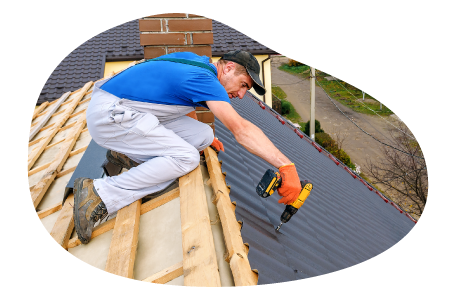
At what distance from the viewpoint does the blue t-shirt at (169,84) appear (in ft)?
7.45

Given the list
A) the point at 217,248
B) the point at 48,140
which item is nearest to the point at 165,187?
the point at 217,248

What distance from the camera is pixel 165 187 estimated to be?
255 centimetres

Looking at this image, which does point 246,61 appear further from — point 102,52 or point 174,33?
point 102,52

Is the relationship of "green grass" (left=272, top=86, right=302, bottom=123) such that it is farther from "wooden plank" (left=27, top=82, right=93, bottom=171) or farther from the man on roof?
the man on roof

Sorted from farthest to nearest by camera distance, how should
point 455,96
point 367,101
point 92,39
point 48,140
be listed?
point 367,101
point 92,39
point 455,96
point 48,140

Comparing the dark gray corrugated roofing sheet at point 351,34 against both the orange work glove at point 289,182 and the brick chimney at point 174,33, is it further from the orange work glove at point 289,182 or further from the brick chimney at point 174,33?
the orange work glove at point 289,182

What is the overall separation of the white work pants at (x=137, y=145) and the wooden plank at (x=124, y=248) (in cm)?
12

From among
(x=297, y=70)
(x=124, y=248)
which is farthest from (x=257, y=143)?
(x=297, y=70)

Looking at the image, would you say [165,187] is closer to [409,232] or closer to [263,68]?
[409,232]

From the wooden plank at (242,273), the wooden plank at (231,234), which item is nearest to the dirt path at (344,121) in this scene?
the wooden plank at (231,234)

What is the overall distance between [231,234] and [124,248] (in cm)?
65

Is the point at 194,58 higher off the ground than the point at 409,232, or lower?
higher

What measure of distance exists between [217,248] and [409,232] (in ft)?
14.2

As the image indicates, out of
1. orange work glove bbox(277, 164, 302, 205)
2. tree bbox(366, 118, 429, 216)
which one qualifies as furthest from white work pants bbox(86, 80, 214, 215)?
tree bbox(366, 118, 429, 216)
